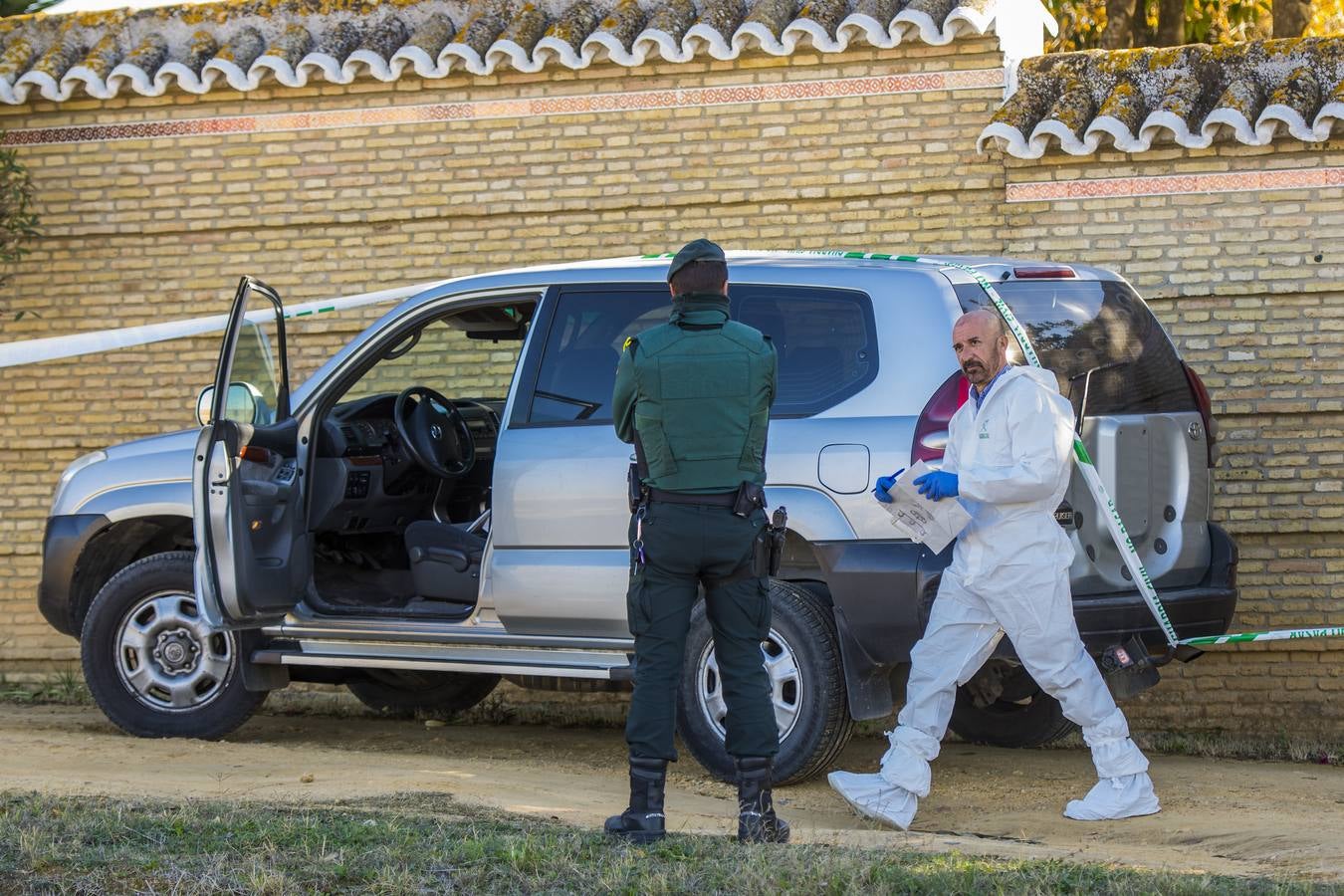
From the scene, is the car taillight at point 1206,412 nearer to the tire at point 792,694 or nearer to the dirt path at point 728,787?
the dirt path at point 728,787

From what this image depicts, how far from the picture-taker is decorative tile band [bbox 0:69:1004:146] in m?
9.77

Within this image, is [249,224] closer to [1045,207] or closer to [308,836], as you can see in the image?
[1045,207]

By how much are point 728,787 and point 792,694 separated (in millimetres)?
519

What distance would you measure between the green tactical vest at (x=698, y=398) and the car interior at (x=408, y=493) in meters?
1.92

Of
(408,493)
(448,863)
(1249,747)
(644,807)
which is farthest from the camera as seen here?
(1249,747)

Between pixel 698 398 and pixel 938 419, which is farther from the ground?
pixel 698 398

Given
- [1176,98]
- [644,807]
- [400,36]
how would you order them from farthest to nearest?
[400,36] < [1176,98] < [644,807]

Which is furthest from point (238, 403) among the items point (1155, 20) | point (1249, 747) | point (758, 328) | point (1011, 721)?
point (1155, 20)

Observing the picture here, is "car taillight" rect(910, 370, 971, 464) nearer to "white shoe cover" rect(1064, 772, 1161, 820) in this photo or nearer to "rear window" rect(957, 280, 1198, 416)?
"rear window" rect(957, 280, 1198, 416)

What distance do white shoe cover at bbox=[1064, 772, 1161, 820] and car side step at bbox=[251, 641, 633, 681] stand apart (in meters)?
1.71

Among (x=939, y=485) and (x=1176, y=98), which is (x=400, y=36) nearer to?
(x=1176, y=98)

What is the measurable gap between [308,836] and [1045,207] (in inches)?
226

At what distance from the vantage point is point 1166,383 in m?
6.96

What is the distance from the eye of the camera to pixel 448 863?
4.94m
